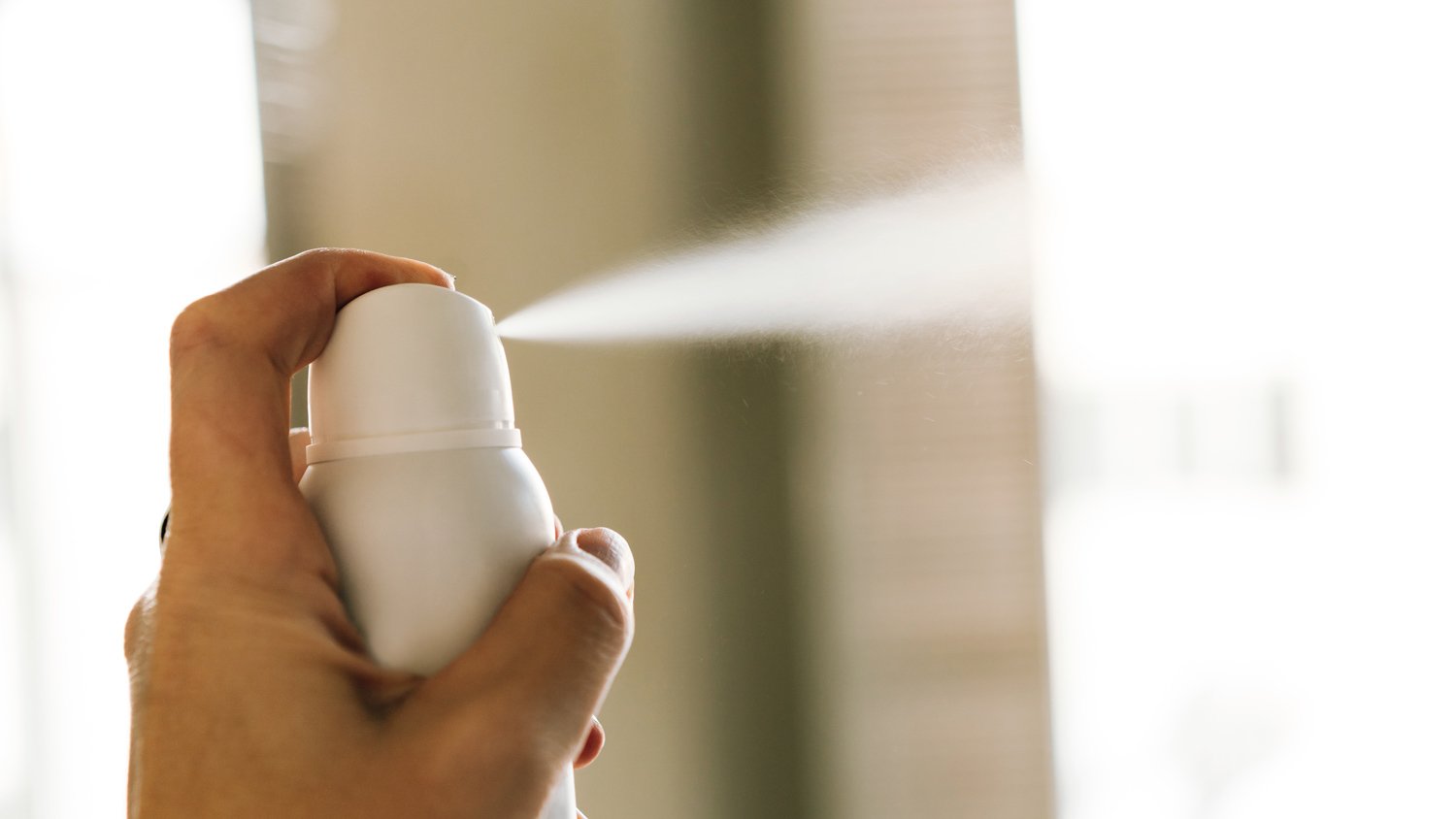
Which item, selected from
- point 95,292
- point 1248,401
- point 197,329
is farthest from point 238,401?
point 1248,401

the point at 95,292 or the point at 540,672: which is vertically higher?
the point at 95,292

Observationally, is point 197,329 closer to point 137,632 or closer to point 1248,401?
point 137,632

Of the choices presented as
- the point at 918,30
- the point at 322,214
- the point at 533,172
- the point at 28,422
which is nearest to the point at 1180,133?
the point at 918,30

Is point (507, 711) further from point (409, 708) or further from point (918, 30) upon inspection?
point (918, 30)

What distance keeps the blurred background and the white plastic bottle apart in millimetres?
133

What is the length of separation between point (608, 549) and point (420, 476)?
7 centimetres

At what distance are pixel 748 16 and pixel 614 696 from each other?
30cm

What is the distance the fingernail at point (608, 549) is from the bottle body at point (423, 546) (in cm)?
3

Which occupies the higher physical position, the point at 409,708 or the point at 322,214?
the point at 322,214

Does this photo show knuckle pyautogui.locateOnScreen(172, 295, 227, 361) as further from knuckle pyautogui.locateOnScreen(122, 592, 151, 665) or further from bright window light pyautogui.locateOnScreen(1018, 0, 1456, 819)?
bright window light pyautogui.locateOnScreen(1018, 0, 1456, 819)

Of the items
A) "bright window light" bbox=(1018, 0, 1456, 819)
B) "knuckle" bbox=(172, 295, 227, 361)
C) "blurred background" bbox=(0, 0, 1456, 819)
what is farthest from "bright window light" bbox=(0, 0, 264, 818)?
"bright window light" bbox=(1018, 0, 1456, 819)

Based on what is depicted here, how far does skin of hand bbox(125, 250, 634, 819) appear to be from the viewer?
25 cm

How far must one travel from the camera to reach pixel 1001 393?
42 centimetres

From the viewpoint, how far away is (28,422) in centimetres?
48
